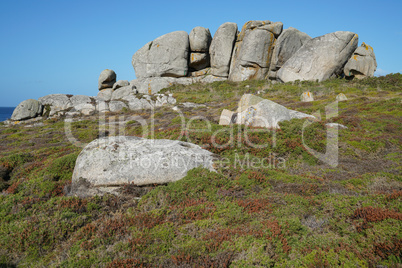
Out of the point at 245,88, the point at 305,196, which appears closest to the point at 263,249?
the point at 305,196

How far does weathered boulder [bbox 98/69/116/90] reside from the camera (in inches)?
2093

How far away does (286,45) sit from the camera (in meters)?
46.5

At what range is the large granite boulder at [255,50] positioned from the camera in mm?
48062

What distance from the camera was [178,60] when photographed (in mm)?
53000

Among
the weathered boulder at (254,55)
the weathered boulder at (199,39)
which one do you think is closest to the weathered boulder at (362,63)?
the weathered boulder at (254,55)

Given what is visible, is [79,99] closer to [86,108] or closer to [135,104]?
[86,108]

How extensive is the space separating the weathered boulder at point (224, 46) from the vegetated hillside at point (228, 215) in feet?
145

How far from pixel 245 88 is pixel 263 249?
40.6 m

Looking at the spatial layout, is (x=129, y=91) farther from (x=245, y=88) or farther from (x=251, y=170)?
(x=251, y=170)

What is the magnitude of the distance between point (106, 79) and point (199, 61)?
22.3 meters

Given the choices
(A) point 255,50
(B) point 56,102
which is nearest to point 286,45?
(A) point 255,50

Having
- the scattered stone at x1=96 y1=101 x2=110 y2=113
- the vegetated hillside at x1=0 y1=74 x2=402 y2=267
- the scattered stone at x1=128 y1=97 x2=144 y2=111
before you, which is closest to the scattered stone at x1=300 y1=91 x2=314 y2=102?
the vegetated hillside at x1=0 y1=74 x2=402 y2=267

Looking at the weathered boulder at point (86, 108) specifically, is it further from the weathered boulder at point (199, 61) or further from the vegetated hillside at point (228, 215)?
the vegetated hillside at point (228, 215)

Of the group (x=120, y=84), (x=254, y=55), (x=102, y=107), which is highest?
(x=254, y=55)
